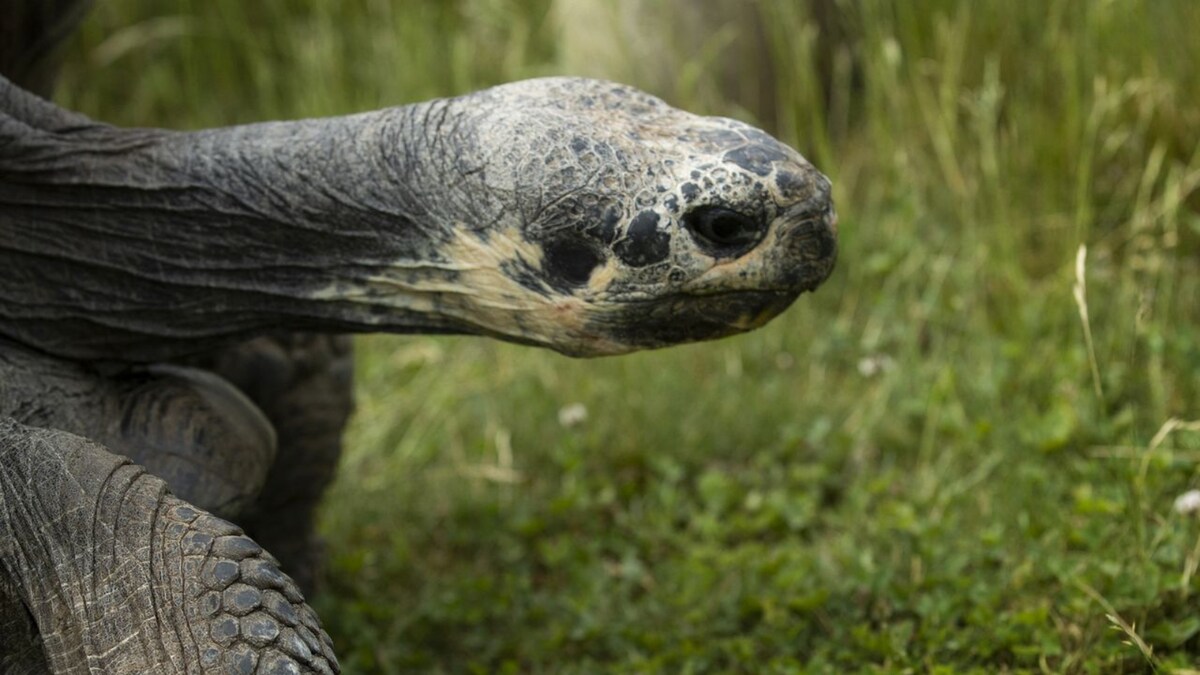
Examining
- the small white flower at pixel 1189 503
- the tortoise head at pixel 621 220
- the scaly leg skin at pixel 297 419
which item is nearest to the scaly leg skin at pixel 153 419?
the scaly leg skin at pixel 297 419

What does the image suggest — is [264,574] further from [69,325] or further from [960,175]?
[960,175]

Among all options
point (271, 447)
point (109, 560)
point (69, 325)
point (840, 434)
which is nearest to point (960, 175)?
point (840, 434)

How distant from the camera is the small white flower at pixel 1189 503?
2.37 m

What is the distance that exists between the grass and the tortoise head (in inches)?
24.6

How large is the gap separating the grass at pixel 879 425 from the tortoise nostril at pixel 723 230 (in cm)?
65

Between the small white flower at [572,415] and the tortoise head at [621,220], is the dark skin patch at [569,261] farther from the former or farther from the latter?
the small white flower at [572,415]

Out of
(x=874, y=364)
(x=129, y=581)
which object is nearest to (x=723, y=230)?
(x=129, y=581)

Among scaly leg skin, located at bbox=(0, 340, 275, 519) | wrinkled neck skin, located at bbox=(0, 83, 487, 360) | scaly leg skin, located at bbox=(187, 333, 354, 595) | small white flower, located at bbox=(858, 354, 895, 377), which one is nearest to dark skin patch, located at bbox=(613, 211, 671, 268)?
wrinkled neck skin, located at bbox=(0, 83, 487, 360)

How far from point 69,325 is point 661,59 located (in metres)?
2.75

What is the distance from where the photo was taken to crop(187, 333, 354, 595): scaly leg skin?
256 centimetres

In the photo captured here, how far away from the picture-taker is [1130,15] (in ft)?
11.8

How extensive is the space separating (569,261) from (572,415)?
159 centimetres

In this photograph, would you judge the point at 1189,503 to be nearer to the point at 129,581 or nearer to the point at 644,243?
the point at 644,243

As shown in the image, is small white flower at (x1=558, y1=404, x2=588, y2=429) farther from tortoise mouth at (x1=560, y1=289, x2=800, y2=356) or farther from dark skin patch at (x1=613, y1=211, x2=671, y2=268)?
dark skin patch at (x1=613, y1=211, x2=671, y2=268)
